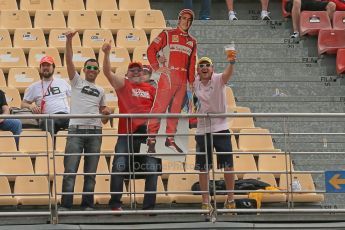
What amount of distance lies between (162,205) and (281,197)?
1295mm

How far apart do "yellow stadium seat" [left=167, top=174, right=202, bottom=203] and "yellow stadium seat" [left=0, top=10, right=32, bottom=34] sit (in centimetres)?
475

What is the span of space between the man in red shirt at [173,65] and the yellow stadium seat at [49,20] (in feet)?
15.0

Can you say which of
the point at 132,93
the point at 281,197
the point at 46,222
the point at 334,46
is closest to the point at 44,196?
the point at 46,222

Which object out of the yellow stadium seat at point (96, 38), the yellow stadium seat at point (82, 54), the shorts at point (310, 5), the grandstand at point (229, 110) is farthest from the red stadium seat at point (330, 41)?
the yellow stadium seat at point (82, 54)

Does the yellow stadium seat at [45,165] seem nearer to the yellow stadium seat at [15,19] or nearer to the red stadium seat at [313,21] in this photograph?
the yellow stadium seat at [15,19]

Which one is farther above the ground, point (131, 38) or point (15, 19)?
point (15, 19)

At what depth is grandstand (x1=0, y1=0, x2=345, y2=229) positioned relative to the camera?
1218 centimetres

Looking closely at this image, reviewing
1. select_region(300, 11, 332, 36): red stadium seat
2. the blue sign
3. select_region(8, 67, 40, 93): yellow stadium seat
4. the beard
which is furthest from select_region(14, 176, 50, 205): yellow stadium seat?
select_region(300, 11, 332, 36): red stadium seat

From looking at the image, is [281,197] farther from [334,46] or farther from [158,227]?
[334,46]

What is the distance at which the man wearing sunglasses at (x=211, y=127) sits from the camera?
12359 millimetres

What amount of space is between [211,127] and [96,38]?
4.56 meters

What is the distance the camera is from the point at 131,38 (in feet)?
54.9

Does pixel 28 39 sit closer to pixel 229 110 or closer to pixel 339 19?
pixel 229 110

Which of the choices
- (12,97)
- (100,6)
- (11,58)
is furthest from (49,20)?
(12,97)
